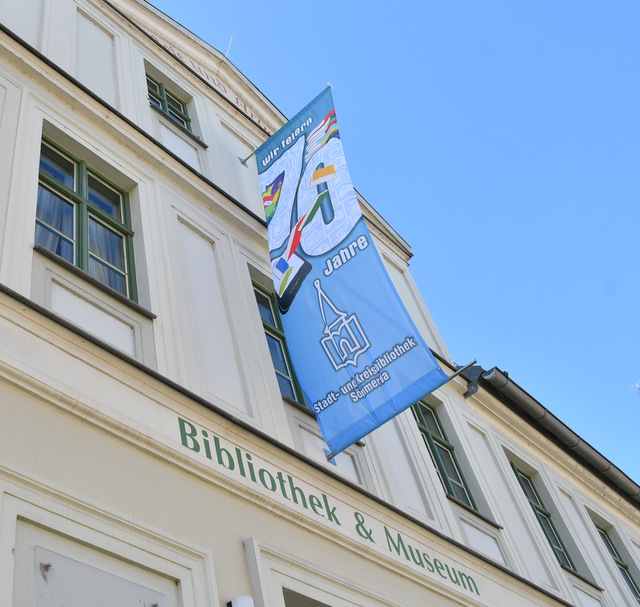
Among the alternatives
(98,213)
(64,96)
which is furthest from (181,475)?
(64,96)

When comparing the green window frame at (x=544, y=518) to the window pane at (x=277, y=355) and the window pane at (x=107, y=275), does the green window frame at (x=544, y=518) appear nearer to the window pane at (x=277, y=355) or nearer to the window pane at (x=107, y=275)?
the window pane at (x=277, y=355)

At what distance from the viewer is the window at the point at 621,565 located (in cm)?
1393

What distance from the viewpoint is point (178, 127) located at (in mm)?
10977

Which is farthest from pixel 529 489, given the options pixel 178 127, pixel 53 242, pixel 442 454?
→ pixel 53 242

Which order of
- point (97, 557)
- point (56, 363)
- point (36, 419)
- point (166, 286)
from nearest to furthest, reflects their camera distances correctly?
point (97, 557)
point (36, 419)
point (56, 363)
point (166, 286)

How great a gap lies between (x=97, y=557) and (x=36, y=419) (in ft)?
3.22

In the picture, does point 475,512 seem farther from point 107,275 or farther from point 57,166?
point 57,166

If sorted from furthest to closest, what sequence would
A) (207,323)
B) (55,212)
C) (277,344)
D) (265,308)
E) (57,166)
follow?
(265,308) → (277,344) → (57,166) → (207,323) → (55,212)

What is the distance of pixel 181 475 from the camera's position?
5918 millimetres

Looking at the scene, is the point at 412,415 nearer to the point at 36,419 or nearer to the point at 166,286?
the point at 166,286

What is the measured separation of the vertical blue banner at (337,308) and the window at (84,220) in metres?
1.69

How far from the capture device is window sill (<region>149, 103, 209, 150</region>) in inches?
425

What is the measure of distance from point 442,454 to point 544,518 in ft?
9.31

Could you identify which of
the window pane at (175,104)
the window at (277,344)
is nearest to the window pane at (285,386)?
the window at (277,344)
